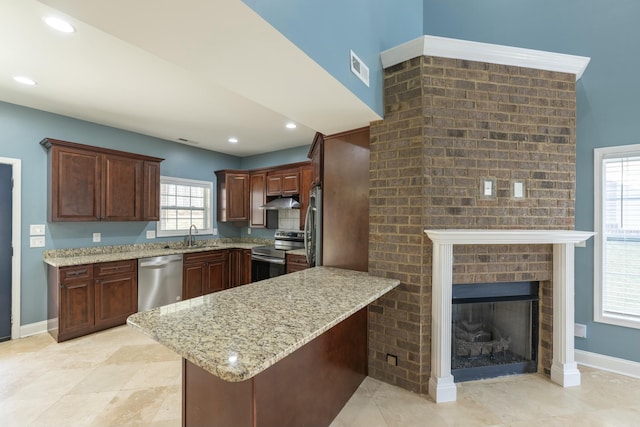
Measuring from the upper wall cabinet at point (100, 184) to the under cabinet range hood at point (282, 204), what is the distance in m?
1.70

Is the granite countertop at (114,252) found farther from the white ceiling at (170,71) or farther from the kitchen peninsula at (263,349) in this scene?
the kitchen peninsula at (263,349)

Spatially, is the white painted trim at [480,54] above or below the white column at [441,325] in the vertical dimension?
above

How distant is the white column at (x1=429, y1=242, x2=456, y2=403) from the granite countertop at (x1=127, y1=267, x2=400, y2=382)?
342mm

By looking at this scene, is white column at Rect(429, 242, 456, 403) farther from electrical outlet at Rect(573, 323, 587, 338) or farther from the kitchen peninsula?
electrical outlet at Rect(573, 323, 587, 338)

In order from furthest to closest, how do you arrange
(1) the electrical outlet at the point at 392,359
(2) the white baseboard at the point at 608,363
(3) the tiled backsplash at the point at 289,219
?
(3) the tiled backsplash at the point at 289,219 → (2) the white baseboard at the point at 608,363 → (1) the electrical outlet at the point at 392,359

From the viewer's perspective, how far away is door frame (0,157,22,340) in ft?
10.3

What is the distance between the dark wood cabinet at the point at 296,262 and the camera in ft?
13.4

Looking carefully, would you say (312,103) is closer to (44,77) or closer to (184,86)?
(184,86)

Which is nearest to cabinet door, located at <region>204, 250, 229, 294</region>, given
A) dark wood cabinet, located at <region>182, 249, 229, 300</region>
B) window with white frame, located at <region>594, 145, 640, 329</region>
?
dark wood cabinet, located at <region>182, 249, 229, 300</region>

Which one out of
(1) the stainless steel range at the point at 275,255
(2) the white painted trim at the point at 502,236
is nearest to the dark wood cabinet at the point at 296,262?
(1) the stainless steel range at the point at 275,255

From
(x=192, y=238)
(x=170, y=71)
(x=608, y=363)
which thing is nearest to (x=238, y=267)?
(x=192, y=238)

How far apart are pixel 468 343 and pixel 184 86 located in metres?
3.57

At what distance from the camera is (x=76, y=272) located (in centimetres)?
312

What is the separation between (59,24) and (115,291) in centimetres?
286
